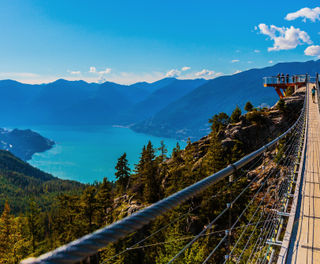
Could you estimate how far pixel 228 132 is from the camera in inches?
1053

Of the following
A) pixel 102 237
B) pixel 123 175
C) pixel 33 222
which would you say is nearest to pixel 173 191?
pixel 123 175

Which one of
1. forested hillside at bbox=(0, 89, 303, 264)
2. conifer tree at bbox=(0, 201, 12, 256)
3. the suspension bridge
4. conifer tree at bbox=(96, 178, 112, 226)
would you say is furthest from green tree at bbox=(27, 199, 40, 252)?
the suspension bridge

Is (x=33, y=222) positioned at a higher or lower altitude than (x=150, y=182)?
lower

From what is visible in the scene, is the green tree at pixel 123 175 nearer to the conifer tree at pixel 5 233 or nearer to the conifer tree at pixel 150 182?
the conifer tree at pixel 150 182

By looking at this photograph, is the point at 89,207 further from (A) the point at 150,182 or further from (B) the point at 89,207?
(A) the point at 150,182

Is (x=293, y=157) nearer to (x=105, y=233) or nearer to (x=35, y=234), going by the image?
(x=105, y=233)

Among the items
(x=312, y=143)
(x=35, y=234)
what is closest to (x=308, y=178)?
(x=312, y=143)

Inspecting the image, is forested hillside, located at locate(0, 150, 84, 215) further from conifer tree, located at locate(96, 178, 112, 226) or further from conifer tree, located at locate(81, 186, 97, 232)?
conifer tree, located at locate(81, 186, 97, 232)

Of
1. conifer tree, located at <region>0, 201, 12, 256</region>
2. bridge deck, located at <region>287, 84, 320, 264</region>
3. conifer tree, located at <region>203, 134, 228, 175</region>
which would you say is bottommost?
conifer tree, located at <region>0, 201, 12, 256</region>

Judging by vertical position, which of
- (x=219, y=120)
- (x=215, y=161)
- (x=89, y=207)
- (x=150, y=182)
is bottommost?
(x=89, y=207)

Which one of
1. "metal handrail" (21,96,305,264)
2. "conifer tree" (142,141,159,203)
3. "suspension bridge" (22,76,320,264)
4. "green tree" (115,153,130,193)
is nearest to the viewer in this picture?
"metal handrail" (21,96,305,264)

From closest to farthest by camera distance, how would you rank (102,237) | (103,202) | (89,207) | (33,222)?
(102,237) < (89,207) < (103,202) < (33,222)

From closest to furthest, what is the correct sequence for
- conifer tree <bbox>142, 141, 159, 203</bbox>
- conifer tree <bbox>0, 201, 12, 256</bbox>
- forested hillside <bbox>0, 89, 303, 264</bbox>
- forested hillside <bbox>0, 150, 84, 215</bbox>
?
forested hillside <bbox>0, 89, 303, 264</bbox> < conifer tree <bbox>0, 201, 12, 256</bbox> < conifer tree <bbox>142, 141, 159, 203</bbox> < forested hillside <bbox>0, 150, 84, 215</bbox>

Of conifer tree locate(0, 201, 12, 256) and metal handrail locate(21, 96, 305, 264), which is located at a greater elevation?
metal handrail locate(21, 96, 305, 264)
